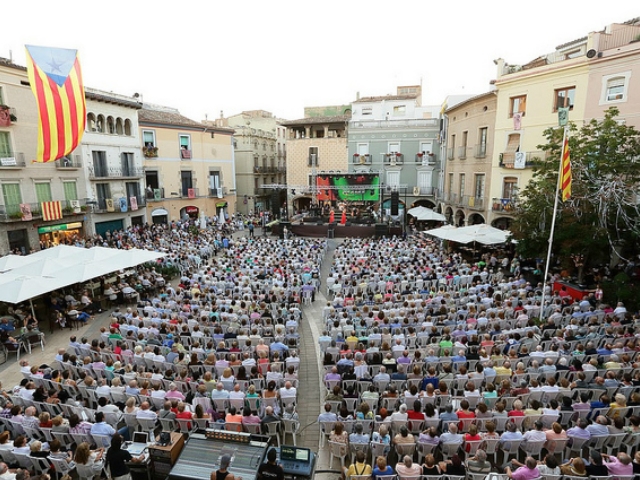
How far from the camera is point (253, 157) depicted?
4356cm

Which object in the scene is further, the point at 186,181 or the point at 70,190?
the point at 186,181

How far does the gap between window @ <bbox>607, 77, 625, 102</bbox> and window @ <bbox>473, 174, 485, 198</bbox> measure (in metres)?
8.16

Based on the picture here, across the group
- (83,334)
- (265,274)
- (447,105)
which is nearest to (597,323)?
(265,274)

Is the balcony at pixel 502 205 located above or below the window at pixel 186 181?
below

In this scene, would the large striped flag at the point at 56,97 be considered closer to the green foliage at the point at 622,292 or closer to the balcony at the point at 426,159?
the green foliage at the point at 622,292

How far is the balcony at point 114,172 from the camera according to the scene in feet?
86.7

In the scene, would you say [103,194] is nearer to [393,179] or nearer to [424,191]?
[393,179]

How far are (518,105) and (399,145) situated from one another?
14.1 meters

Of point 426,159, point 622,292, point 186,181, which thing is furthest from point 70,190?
point 622,292

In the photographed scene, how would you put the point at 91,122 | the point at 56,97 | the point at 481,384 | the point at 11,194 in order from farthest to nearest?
the point at 91,122 → the point at 11,194 → the point at 56,97 → the point at 481,384

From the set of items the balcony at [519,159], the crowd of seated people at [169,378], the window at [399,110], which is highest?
the window at [399,110]

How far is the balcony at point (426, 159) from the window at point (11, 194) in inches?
1179

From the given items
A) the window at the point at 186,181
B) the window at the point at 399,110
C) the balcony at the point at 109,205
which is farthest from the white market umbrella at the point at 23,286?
the window at the point at 399,110

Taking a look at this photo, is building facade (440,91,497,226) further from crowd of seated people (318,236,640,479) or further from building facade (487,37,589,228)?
crowd of seated people (318,236,640,479)
